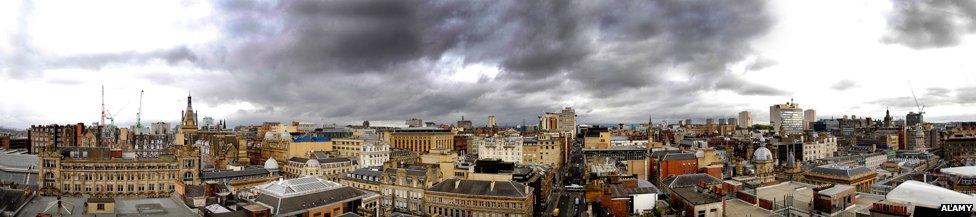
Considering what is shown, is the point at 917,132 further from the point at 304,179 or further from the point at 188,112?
the point at 188,112

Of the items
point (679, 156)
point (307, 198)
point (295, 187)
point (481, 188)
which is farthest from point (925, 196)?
point (679, 156)

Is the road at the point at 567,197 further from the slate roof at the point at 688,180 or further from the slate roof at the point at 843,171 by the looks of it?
the slate roof at the point at 843,171

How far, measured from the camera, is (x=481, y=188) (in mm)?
82750

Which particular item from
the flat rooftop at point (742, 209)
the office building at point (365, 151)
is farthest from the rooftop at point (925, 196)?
the office building at point (365, 151)

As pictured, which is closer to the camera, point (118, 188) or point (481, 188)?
point (481, 188)

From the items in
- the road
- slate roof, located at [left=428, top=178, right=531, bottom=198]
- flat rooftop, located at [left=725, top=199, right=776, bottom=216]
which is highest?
slate roof, located at [left=428, top=178, right=531, bottom=198]

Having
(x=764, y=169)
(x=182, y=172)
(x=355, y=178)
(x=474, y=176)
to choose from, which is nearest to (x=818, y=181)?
(x=764, y=169)

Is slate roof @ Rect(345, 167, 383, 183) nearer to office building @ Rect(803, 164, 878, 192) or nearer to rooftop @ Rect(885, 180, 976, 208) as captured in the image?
rooftop @ Rect(885, 180, 976, 208)

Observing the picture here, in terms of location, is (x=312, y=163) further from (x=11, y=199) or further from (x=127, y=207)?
(x=11, y=199)

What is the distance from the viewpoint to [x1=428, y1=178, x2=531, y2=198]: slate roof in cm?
8094

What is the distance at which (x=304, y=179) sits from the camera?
75.2m

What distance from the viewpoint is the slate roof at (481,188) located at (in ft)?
266

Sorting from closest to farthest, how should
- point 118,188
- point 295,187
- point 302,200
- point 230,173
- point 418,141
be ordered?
point 302,200 < point 295,187 < point 118,188 < point 230,173 < point 418,141

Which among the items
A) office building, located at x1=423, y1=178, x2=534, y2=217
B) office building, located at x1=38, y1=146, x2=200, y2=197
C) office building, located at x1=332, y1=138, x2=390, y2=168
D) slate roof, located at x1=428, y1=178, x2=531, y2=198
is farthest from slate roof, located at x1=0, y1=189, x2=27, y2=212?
office building, located at x1=332, y1=138, x2=390, y2=168
